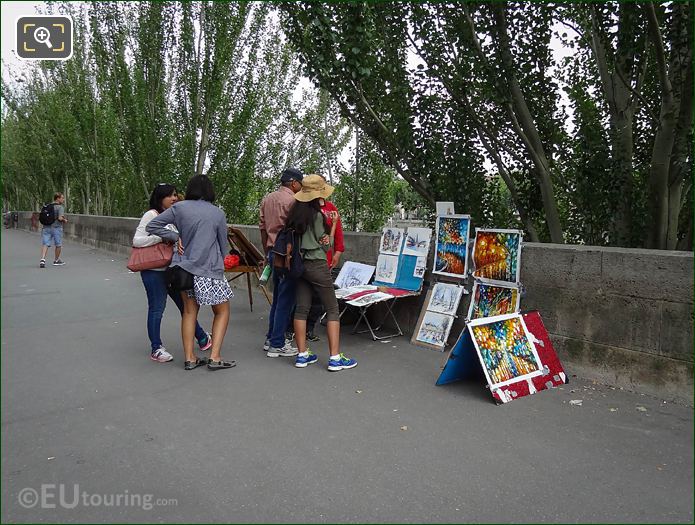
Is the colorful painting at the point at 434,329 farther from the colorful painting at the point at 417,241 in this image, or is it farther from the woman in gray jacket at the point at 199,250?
the woman in gray jacket at the point at 199,250

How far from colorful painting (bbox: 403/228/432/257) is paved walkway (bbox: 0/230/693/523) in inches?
50.8

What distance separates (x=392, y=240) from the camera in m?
6.75

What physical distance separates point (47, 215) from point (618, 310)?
40.5 feet

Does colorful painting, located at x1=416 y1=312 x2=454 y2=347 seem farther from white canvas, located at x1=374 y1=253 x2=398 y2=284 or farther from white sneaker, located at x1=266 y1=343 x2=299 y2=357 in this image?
white sneaker, located at x1=266 y1=343 x2=299 y2=357

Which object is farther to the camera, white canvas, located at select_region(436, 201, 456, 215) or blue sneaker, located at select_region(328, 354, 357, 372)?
white canvas, located at select_region(436, 201, 456, 215)

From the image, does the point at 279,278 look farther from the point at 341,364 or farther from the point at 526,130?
the point at 526,130

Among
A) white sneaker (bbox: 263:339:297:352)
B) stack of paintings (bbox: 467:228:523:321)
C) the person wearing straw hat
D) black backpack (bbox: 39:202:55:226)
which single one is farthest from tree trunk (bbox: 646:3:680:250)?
black backpack (bbox: 39:202:55:226)

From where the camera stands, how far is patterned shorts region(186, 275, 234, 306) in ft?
16.7

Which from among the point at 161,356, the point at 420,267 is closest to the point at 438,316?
the point at 420,267

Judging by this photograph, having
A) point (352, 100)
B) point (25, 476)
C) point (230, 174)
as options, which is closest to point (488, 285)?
point (352, 100)

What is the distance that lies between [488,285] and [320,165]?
7086 millimetres

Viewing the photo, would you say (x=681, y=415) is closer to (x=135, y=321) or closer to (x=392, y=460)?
(x=392, y=460)

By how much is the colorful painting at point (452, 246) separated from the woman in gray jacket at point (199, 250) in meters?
2.29

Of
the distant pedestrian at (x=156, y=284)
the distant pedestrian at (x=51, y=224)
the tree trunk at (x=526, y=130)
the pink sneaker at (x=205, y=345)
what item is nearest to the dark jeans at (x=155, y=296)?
the distant pedestrian at (x=156, y=284)
